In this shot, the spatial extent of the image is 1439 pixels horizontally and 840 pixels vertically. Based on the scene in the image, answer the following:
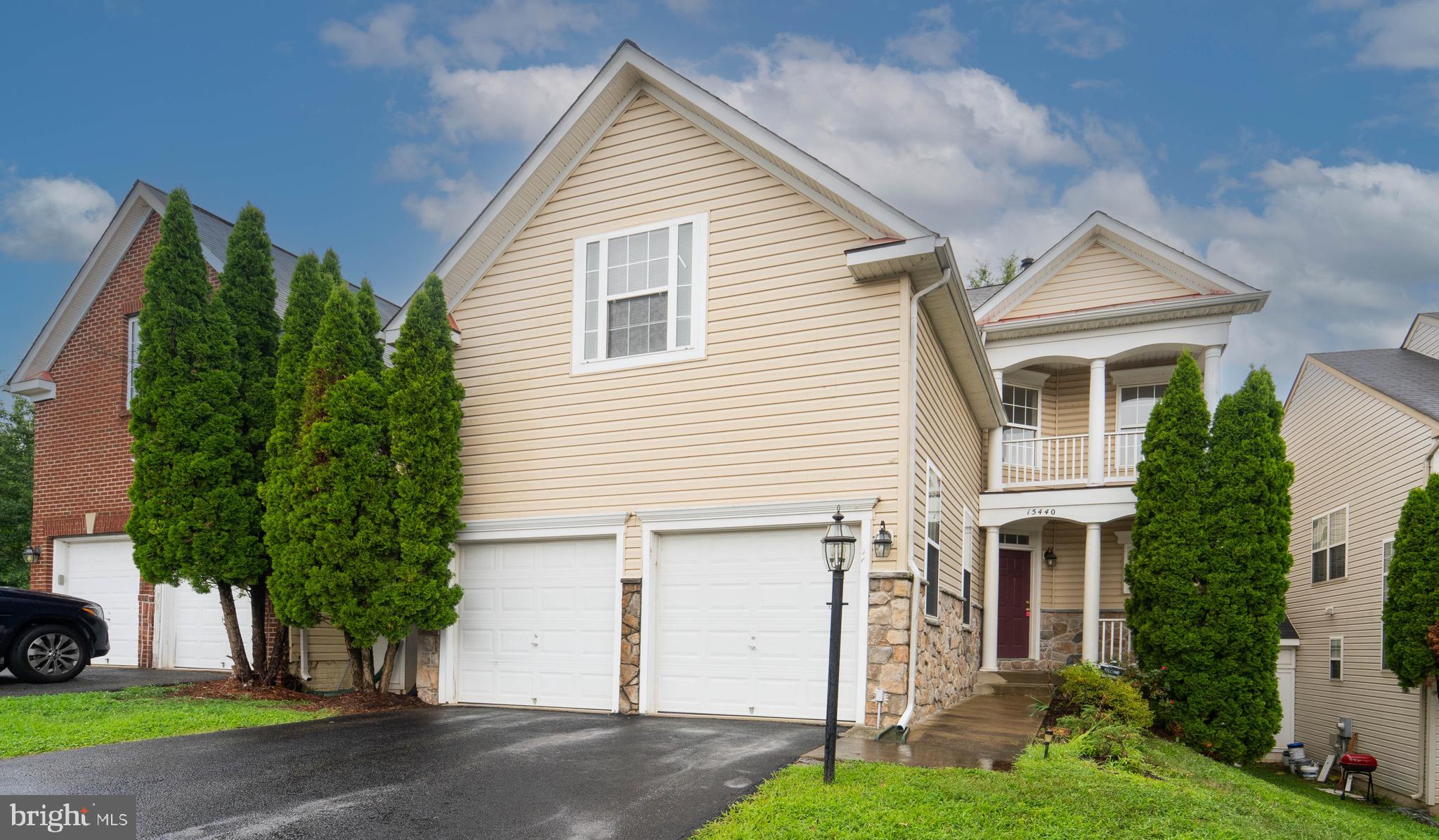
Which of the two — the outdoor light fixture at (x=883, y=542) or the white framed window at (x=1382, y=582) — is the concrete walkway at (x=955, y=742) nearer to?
the outdoor light fixture at (x=883, y=542)

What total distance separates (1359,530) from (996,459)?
626cm

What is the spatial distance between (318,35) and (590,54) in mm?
8980

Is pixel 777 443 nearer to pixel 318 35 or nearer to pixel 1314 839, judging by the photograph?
pixel 1314 839

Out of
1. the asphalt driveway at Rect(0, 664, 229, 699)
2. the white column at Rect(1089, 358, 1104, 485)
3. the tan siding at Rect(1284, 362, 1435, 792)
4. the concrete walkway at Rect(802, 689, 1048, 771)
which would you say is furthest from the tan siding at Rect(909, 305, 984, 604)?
the asphalt driveway at Rect(0, 664, 229, 699)

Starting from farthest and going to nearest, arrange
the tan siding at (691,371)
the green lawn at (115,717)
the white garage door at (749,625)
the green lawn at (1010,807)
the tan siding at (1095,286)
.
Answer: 1. the tan siding at (1095,286)
2. the tan siding at (691,371)
3. the white garage door at (749,625)
4. the green lawn at (115,717)
5. the green lawn at (1010,807)

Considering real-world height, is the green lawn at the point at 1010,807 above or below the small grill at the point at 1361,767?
above

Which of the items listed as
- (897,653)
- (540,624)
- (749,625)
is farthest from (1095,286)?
(540,624)

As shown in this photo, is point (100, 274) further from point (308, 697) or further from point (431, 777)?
point (431, 777)

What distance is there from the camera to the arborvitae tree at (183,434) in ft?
33.4

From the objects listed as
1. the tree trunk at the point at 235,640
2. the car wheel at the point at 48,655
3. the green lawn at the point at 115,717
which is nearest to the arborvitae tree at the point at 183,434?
the tree trunk at the point at 235,640

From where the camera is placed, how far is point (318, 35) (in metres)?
19.2

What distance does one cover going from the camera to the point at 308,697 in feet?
34.1

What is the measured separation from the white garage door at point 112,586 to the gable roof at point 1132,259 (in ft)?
47.9

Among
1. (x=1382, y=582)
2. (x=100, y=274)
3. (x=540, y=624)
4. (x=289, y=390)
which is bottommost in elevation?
(x=540, y=624)
